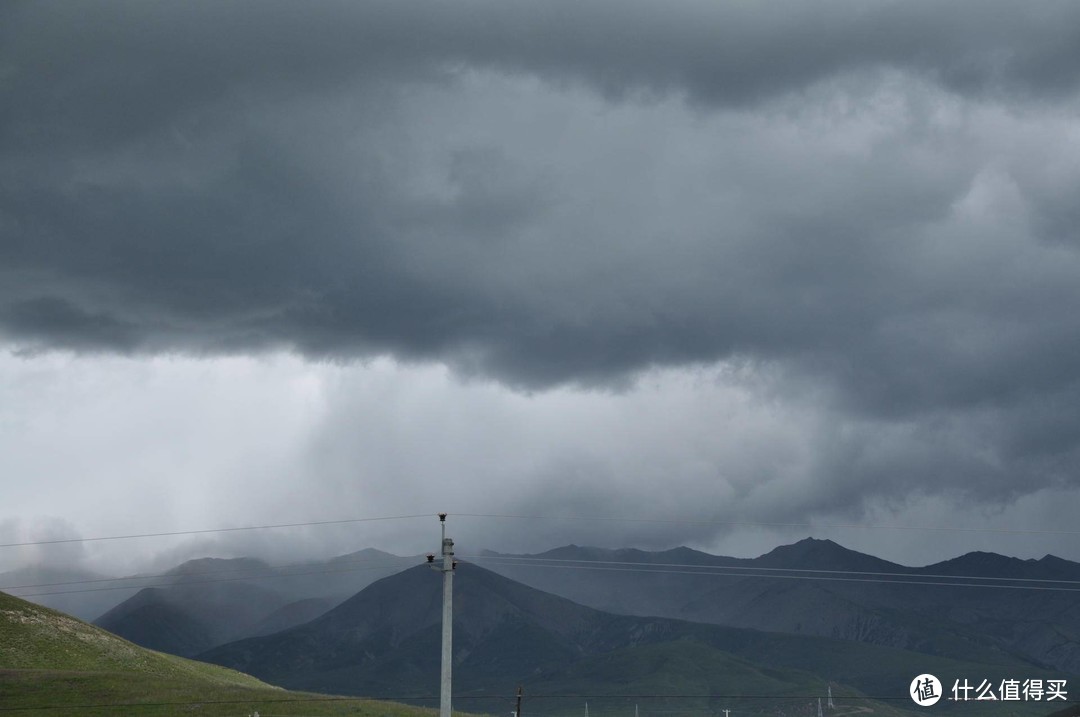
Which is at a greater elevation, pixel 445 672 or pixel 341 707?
pixel 445 672

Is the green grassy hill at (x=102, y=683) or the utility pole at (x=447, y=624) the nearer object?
the utility pole at (x=447, y=624)

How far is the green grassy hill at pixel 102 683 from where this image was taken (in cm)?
13912

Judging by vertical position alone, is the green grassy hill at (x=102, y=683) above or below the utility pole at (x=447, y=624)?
below

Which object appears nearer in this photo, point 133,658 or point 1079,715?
point 1079,715

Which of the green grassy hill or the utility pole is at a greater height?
the utility pole

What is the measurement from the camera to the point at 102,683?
15050 centimetres

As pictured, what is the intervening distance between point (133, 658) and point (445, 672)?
369 ft

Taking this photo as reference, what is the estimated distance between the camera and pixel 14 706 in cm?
13850

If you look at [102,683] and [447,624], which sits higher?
[447,624]

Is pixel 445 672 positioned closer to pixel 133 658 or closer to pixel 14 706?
pixel 14 706

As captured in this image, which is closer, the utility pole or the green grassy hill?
the utility pole

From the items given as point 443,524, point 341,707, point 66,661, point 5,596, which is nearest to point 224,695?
point 341,707

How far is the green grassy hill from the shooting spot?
5477 inches

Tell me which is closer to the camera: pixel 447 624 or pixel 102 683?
pixel 447 624
